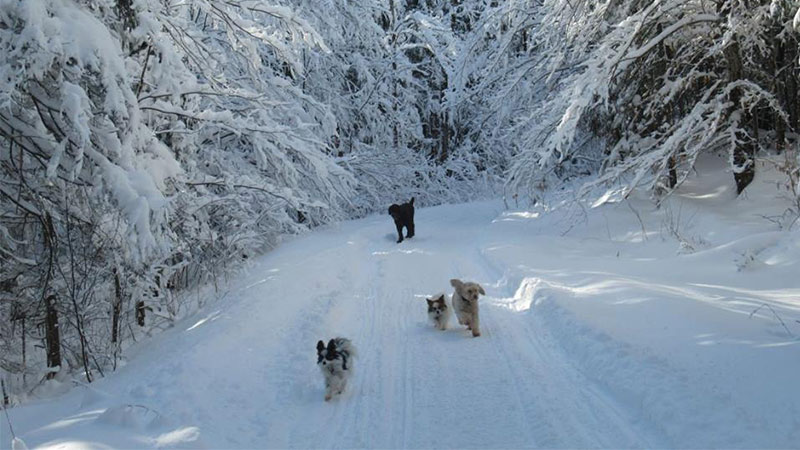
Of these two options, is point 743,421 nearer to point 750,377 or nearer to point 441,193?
point 750,377

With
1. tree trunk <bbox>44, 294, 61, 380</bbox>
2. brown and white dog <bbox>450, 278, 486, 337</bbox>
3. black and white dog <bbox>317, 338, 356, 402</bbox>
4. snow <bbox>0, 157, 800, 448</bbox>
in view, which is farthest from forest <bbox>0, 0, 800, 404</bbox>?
brown and white dog <bbox>450, 278, 486, 337</bbox>

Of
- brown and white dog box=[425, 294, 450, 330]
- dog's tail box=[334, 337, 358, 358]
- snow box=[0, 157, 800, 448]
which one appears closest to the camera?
snow box=[0, 157, 800, 448]

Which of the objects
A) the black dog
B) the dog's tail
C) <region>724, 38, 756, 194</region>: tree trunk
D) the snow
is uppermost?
<region>724, 38, 756, 194</region>: tree trunk

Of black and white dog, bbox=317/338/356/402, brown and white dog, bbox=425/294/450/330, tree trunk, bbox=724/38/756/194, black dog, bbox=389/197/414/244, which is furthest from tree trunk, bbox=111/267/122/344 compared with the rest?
tree trunk, bbox=724/38/756/194

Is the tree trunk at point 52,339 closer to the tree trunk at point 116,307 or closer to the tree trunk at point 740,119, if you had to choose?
the tree trunk at point 116,307

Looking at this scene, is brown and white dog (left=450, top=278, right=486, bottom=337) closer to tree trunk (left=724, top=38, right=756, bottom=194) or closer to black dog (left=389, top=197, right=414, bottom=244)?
tree trunk (left=724, top=38, right=756, bottom=194)

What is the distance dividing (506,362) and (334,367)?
1948mm

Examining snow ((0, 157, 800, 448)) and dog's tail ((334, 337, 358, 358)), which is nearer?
snow ((0, 157, 800, 448))

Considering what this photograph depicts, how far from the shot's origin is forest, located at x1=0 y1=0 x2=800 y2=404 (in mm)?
5199

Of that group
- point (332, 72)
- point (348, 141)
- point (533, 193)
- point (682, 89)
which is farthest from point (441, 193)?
point (682, 89)

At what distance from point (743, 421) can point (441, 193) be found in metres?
23.1

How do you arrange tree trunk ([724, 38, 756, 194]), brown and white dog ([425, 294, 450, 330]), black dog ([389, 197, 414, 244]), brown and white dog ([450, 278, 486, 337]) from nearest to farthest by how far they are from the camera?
brown and white dog ([450, 278, 486, 337]), brown and white dog ([425, 294, 450, 330]), tree trunk ([724, 38, 756, 194]), black dog ([389, 197, 414, 244])

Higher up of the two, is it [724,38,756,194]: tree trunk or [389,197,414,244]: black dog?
[724,38,756,194]: tree trunk

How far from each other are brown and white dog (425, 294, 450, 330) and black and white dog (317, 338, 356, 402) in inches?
79.1
